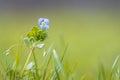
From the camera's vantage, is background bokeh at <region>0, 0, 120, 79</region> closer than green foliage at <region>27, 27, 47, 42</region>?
No

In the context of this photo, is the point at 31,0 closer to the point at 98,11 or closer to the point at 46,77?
the point at 98,11

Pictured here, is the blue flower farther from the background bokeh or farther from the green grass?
the background bokeh

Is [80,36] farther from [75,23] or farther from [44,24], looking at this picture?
Answer: [44,24]

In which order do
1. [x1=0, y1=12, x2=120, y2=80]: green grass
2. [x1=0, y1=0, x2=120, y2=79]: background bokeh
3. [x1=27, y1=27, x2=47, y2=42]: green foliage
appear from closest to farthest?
[x1=27, y1=27, x2=47, y2=42]: green foliage, [x1=0, y1=12, x2=120, y2=80]: green grass, [x1=0, y1=0, x2=120, y2=79]: background bokeh

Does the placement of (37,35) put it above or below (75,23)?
above

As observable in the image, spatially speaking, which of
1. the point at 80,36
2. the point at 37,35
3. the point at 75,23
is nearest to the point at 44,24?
the point at 37,35

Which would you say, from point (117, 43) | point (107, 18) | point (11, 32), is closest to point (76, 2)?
point (107, 18)

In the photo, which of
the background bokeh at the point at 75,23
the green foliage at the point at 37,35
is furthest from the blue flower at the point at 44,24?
the background bokeh at the point at 75,23

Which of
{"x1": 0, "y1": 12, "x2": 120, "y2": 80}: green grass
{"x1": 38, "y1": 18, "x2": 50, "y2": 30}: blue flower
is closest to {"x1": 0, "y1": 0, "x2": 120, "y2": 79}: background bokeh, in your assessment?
{"x1": 0, "y1": 12, "x2": 120, "y2": 80}: green grass
